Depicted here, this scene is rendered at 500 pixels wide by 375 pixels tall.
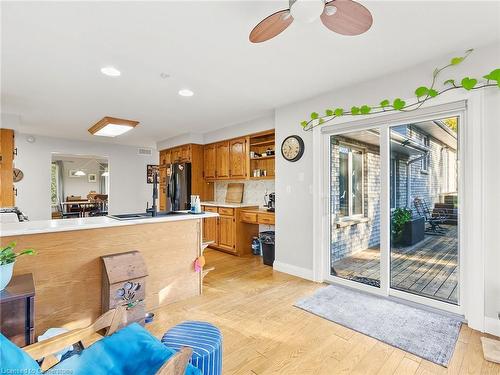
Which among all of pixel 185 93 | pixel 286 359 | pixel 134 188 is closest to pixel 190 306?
pixel 286 359

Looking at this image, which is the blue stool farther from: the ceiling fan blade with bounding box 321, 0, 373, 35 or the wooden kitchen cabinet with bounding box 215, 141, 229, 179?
the wooden kitchen cabinet with bounding box 215, 141, 229, 179

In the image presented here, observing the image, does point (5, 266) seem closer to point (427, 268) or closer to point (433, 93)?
point (433, 93)

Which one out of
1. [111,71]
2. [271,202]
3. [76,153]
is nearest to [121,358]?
[111,71]

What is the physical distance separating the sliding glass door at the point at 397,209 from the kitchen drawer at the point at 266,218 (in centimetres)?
105

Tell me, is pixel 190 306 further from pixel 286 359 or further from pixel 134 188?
pixel 134 188

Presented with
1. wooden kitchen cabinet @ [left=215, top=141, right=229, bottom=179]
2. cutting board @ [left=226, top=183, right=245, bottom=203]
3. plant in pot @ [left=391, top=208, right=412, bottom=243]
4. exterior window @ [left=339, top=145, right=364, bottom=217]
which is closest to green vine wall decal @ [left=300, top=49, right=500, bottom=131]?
exterior window @ [left=339, top=145, right=364, bottom=217]

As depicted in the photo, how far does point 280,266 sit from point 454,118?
107 inches

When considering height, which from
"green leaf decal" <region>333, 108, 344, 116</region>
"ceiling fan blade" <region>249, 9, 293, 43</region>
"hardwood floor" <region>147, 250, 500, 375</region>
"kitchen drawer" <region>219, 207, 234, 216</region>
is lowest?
"hardwood floor" <region>147, 250, 500, 375</region>

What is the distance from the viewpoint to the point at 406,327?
91.2 inches

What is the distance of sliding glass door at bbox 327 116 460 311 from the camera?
2.63 m

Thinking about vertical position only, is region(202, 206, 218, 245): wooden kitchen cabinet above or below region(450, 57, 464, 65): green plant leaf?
below

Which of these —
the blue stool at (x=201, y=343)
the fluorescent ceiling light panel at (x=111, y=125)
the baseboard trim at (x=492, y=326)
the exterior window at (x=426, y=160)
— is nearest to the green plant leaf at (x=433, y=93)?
the exterior window at (x=426, y=160)

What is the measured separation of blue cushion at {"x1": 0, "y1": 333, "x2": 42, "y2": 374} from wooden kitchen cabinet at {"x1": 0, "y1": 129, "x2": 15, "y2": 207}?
4.10 metres

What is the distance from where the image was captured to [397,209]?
2.95 meters
